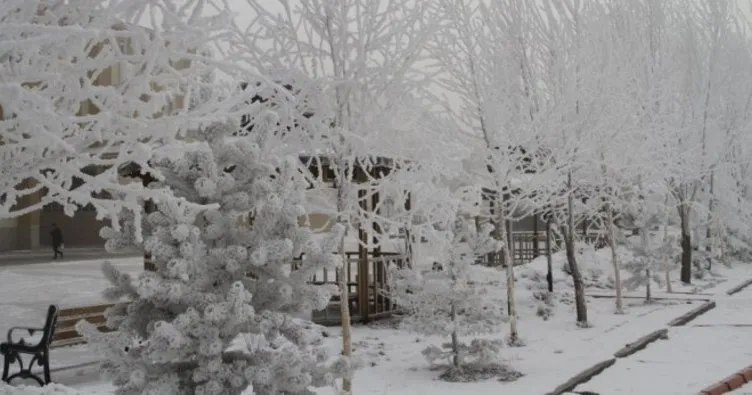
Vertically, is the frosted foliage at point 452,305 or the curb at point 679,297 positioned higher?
the frosted foliage at point 452,305

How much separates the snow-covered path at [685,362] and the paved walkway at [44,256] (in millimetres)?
25186

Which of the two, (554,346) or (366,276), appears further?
(366,276)

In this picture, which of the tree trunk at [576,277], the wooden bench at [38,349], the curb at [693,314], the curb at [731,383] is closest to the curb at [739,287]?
the curb at [693,314]

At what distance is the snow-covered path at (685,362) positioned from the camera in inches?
341

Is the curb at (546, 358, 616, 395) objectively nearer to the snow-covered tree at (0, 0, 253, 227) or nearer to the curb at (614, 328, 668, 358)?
the curb at (614, 328, 668, 358)

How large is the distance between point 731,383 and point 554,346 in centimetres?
340

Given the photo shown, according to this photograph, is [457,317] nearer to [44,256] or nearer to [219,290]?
[219,290]

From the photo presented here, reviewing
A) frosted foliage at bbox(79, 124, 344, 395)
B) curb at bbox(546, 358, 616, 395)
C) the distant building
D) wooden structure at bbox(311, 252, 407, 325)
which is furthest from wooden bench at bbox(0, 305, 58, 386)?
the distant building

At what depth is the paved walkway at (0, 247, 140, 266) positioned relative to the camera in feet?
108

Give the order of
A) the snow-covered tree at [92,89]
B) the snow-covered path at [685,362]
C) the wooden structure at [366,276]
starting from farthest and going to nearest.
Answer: the wooden structure at [366,276] → the snow-covered path at [685,362] → the snow-covered tree at [92,89]

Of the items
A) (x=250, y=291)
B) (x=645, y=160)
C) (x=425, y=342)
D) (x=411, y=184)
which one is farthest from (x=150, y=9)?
(x=645, y=160)

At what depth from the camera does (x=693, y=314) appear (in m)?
15.0

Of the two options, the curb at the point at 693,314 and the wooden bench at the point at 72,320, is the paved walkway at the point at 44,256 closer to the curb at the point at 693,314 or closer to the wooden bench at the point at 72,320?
the wooden bench at the point at 72,320

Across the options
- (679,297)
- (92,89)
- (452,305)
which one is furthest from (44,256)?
(92,89)
